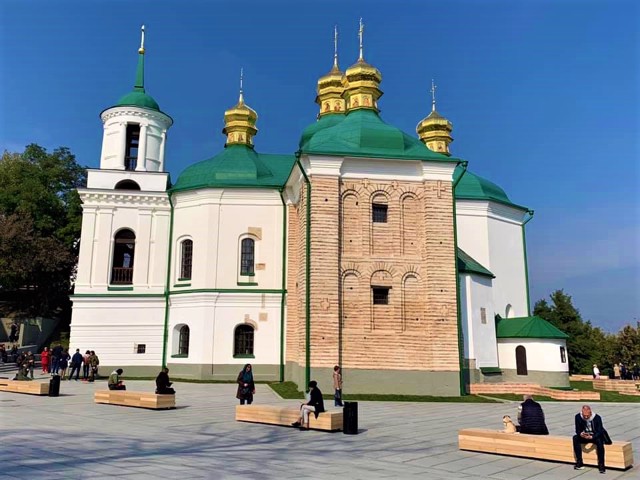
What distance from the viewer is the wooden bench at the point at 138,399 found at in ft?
49.0

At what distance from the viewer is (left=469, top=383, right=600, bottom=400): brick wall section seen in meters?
20.2

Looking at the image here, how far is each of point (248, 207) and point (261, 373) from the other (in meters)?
7.84

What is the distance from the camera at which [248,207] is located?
85.9 feet

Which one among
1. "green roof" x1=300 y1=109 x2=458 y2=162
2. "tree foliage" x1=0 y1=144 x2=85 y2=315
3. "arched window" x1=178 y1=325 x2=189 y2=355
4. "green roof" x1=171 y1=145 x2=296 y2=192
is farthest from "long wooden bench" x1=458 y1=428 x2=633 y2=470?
"tree foliage" x1=0 y1=144 x2=85 y2=315

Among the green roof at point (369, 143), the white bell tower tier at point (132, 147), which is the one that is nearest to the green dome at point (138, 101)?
the white bell tower tier at point (132, 147)

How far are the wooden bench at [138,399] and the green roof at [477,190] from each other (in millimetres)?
17787

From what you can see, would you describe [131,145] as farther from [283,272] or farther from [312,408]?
[312,408]

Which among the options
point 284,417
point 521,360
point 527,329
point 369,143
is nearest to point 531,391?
point 521,360

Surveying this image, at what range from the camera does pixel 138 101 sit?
93.2ft

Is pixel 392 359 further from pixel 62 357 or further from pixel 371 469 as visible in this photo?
pixel 62 357

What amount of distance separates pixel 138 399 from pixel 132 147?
17006 millimetres

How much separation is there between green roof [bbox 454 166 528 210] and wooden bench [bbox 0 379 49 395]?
19910 millimetres

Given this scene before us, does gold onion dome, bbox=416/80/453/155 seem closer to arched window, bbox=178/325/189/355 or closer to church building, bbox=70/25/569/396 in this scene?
church building, bbox=70/25/569/396

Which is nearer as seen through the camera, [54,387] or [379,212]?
[54,387]
